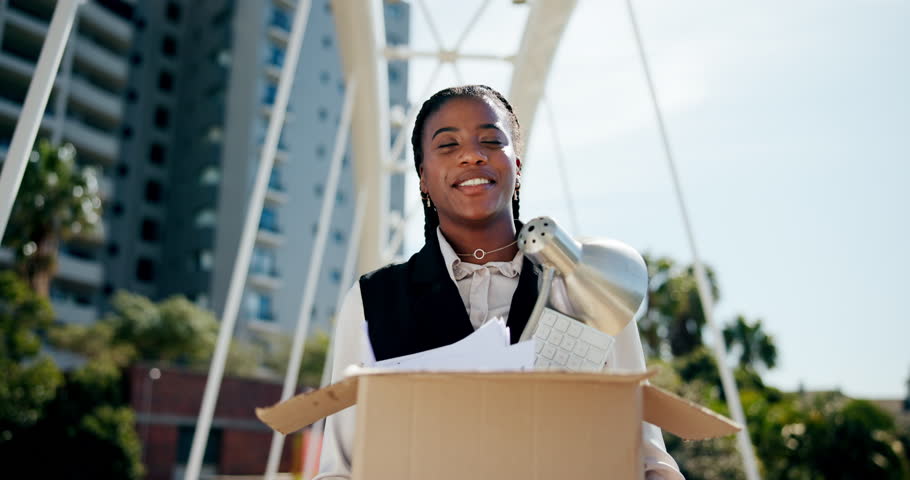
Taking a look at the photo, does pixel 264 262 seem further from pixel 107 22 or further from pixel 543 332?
pixel 543 332

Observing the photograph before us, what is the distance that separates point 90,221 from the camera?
22.5m

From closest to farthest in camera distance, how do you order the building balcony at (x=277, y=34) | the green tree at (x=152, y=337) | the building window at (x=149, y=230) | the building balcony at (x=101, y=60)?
the green tree at (x=152, y=337)
the building balcony at (x=101, y=60)
the building window at (x=149, y=230)
the building balcony at (x=277, y=34)

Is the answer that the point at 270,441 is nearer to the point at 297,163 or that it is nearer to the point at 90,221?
the point at 90,221

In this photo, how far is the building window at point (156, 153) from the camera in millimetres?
37625

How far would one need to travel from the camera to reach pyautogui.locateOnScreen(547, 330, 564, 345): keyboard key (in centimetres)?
118

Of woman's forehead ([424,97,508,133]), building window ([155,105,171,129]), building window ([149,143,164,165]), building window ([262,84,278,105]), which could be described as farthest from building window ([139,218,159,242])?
woman's forehead ([424,97,508,133])

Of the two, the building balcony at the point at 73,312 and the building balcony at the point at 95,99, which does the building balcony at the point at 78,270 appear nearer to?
the building balcony at the point at 73,312

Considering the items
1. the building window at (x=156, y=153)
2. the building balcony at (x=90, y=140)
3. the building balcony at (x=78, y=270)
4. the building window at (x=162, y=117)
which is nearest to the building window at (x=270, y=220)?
the building window at (x=156, y=153)

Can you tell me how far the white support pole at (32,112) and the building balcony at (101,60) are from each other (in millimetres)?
33571

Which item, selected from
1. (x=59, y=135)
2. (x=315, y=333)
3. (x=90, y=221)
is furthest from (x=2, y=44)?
(x=315, y=333)

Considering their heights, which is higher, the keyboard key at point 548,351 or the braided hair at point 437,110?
the braided hair at point 437,110

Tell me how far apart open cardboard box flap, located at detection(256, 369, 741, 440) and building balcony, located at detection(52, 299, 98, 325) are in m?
30.5

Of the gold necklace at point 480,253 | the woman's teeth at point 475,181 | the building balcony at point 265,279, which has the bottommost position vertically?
the gold necklace at point 480,253

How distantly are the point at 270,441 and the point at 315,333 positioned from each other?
302 inches
